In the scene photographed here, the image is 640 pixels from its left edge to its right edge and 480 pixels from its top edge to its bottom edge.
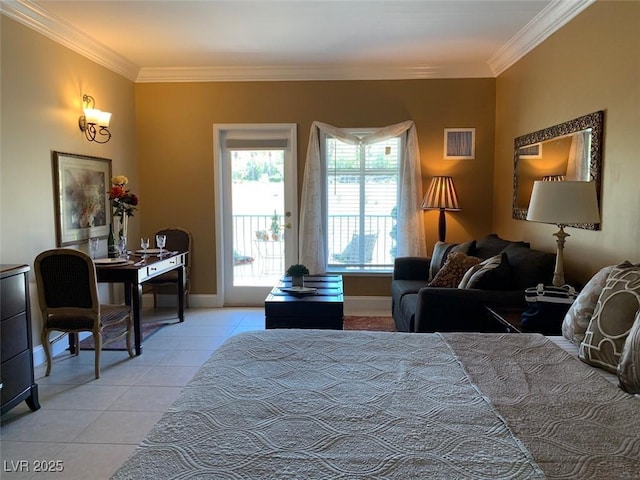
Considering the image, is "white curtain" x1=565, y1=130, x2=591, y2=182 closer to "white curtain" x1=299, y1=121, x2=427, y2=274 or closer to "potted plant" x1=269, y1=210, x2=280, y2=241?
"white curtain" x1=299, y1=121, x2=427, y2=274

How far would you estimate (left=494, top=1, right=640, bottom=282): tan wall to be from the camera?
2545mm

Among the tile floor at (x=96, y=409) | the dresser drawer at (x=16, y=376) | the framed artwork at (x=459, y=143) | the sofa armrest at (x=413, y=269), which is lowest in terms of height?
the tile floor at (x=96, y=409)

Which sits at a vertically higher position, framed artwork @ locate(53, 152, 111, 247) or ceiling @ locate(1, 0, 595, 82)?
ceiling @ locate(1, 0, 595, 82)

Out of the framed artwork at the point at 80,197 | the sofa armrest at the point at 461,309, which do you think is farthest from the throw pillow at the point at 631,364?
the framed artwork at the point at 80,197

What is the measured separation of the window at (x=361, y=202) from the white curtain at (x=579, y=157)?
212cm

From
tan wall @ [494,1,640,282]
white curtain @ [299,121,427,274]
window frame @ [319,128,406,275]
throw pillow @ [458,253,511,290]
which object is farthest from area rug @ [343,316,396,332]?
tan wall @ [494,1,640,282]

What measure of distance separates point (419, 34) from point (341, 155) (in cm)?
162

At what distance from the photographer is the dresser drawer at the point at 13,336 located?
7.99ft

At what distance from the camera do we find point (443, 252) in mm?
4180

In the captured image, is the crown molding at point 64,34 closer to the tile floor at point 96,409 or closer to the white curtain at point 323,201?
the white curtain at point 323,201

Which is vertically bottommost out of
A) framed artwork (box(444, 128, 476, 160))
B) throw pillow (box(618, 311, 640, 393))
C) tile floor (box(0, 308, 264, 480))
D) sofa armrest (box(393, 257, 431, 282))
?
tile floor (box(0, 308, 264, 480))

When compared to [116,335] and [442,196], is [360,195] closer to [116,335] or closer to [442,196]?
[442,196]

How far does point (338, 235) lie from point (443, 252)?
1.43 meters

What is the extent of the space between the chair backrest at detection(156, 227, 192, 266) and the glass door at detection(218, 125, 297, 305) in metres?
0.40
